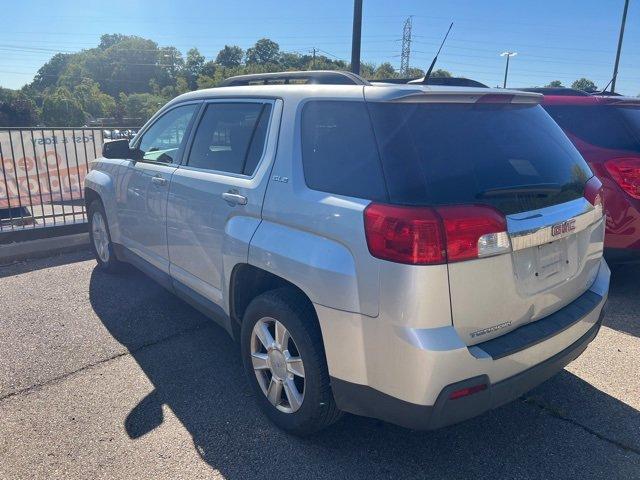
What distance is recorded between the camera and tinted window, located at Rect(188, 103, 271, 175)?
117 inches

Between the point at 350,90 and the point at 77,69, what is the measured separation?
143667 millimetres

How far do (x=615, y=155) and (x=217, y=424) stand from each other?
4088 millimetres

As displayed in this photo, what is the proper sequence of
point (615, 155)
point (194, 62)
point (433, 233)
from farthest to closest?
point (194, 62) < point (615, 155) < point (433, 233)

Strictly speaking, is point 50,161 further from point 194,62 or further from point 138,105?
point 194,62

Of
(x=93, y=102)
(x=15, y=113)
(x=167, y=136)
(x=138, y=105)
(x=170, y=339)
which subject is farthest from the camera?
(x=93, y=102)

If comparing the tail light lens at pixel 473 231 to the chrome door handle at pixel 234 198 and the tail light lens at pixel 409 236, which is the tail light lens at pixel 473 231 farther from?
the chrome door handle at pixel 234 198

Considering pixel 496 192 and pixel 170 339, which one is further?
pixel 170 339

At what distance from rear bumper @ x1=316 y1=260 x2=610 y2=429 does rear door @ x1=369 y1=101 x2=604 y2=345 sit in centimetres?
9

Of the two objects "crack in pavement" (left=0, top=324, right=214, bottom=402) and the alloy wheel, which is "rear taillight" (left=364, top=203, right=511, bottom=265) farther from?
"crack in pavement" (left=0, top=324, right=214, bottom=402)

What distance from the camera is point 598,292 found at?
2.84m

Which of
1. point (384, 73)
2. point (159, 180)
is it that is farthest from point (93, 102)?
point (159, 180)

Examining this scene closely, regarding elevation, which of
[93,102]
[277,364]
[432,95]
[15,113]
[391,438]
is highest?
[93,102]

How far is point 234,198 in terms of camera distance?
2932mm

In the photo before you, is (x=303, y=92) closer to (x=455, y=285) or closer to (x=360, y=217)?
(x=360, y=217)
